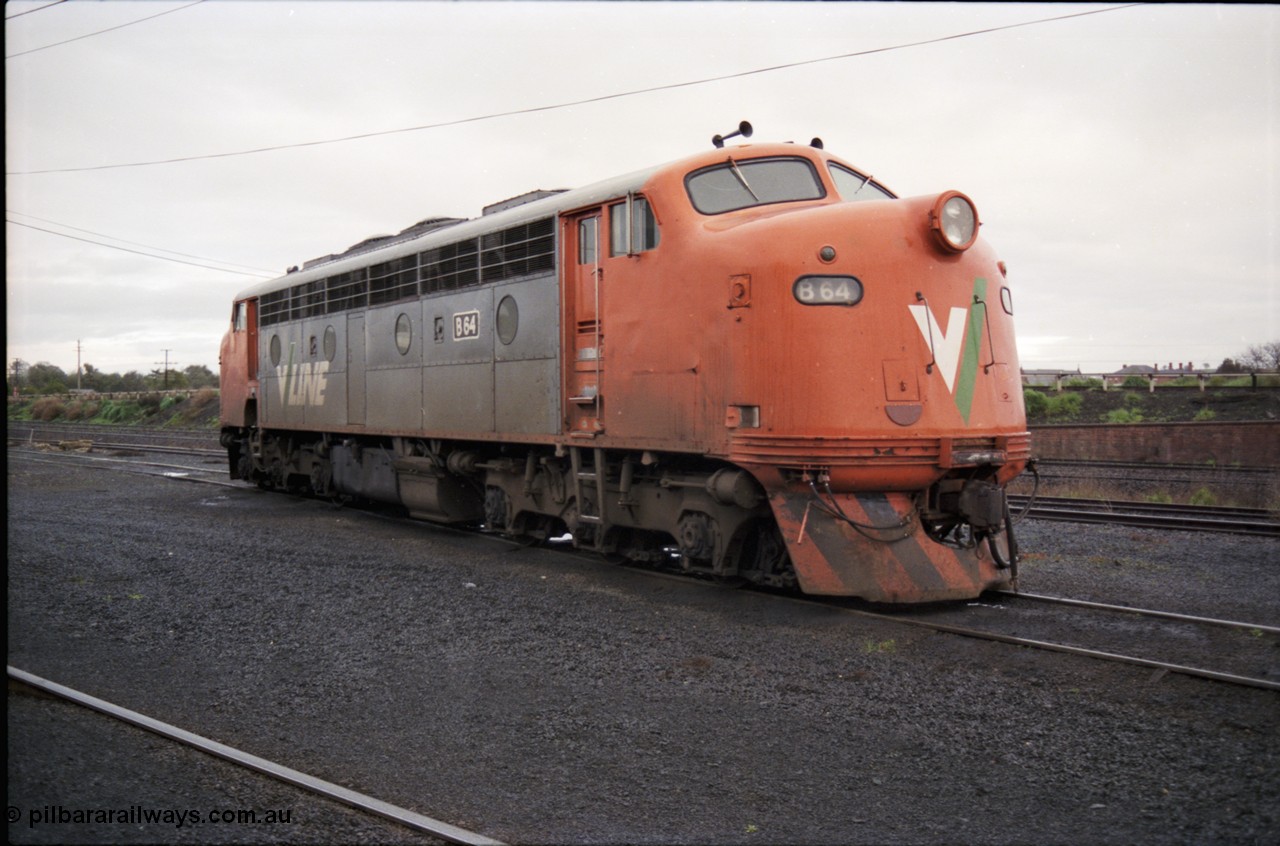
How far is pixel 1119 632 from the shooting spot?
259 inches

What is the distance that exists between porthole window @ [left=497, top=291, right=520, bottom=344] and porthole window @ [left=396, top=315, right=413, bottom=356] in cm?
225

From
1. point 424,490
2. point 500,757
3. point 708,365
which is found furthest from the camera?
point 424,490

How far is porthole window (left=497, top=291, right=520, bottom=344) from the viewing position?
982 cm

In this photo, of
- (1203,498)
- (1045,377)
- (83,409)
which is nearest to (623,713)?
(1203,498)

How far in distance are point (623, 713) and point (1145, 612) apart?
Result: 13.8 ft

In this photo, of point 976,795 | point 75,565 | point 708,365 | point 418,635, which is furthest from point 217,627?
point 976,795

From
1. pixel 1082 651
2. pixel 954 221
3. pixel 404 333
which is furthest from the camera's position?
pixel 404 333

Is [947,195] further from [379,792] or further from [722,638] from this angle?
[379,792]

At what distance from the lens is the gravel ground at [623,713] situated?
153 inches

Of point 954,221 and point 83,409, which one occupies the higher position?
point 954,221

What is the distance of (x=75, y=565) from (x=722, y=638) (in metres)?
6.69

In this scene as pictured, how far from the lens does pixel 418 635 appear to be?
677cm

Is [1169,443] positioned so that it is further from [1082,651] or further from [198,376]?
[198,376]

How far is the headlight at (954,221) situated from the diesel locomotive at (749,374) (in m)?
0.02
